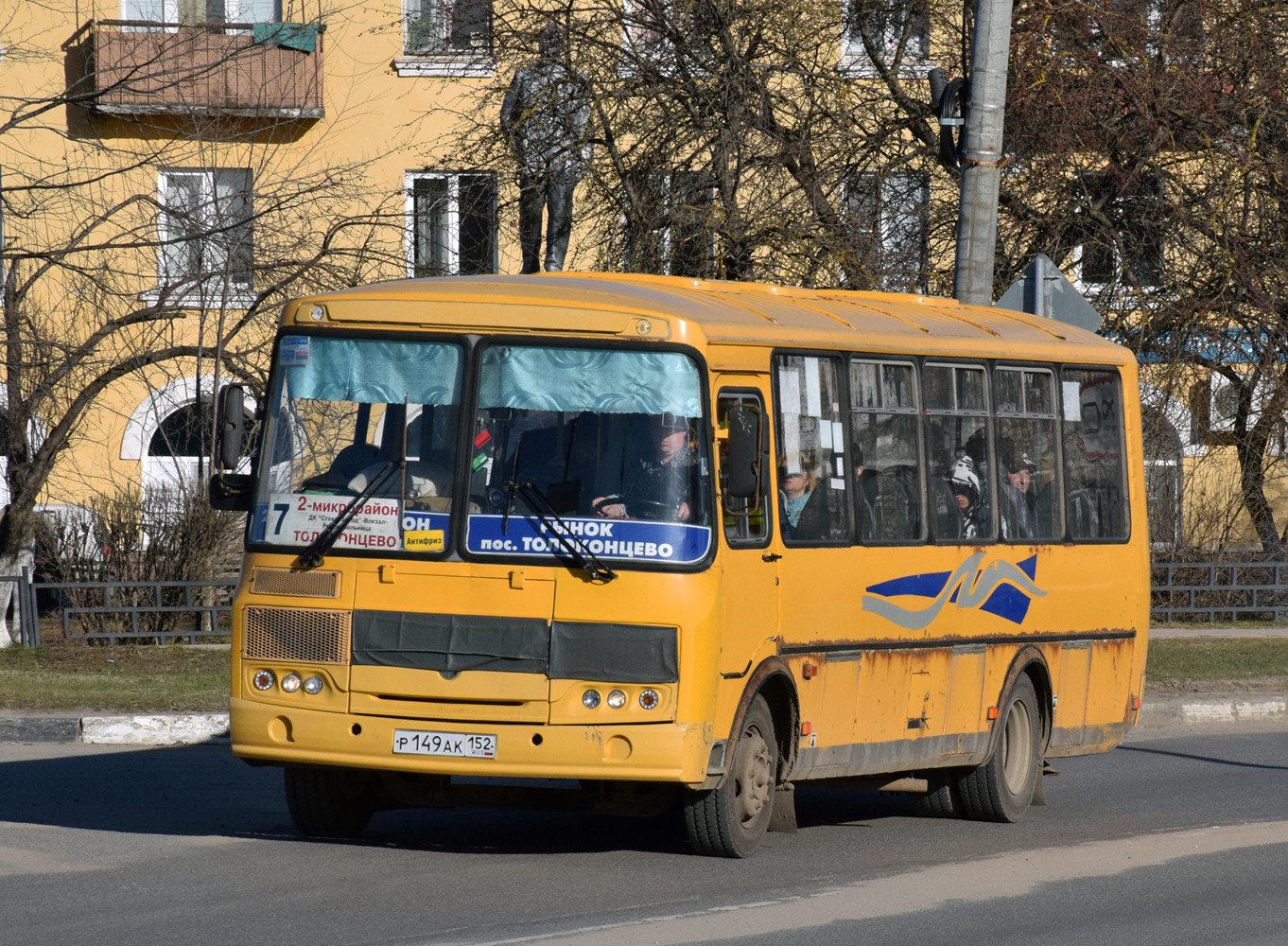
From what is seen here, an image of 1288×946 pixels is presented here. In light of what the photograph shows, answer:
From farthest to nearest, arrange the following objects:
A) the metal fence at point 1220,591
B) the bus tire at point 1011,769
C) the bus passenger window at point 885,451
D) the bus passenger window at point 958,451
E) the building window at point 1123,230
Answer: the metal fence at point 1220,591 < the building window at point 1123,230 < the bus tire at point 1011,769 < the bus passenger window at point 958,451 < the bus passenger window at point 885,451

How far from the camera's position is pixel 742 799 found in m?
8.90

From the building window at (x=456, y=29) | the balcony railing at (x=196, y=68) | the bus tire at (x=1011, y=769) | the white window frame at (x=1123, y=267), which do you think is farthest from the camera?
the white window frame at (x=1123, y=267)

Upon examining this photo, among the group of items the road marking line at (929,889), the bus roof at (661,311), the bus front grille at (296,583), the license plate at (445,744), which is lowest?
the road marking line at (929,889)

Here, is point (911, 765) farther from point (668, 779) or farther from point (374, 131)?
point (374, 131)

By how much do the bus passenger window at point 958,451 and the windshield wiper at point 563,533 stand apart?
2720 mm

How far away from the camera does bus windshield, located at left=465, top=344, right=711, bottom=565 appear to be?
8.40m

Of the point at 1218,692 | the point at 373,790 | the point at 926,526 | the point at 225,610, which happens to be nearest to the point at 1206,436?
the point at 1218,692

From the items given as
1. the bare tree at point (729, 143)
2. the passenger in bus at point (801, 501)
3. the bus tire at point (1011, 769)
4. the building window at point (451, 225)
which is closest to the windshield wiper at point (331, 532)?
the passenger in bus at point (801, 501)

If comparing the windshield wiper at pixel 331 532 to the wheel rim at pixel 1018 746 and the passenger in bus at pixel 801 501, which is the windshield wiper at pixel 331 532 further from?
the wheel rim at pixel 1018 746

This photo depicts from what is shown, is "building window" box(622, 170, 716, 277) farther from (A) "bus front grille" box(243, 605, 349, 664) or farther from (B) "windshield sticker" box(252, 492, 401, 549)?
(A) "bus front grille" box(243, 605, 349, 664)

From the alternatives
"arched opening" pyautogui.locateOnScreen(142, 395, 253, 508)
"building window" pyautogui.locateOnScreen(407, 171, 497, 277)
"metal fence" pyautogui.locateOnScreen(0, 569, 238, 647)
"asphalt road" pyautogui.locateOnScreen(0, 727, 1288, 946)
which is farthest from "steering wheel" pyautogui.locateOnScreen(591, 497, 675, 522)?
"building window" pyautogui.locateOnScreen(407, 171, 497, 277)

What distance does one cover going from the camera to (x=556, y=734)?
8242mm

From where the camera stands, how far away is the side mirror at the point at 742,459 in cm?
840

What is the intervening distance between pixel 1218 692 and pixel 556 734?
33.8 feet
